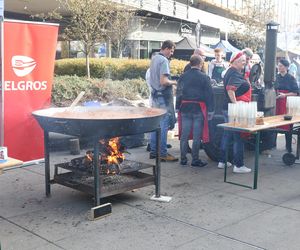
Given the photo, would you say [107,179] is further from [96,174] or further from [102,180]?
[96,174]

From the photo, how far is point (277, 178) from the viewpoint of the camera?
6.84m

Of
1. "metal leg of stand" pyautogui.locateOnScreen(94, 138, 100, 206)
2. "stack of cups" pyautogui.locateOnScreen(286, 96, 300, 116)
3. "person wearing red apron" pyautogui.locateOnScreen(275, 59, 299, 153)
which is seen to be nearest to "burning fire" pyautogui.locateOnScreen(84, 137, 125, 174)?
"metal leg of stand" pyautogui.locateOnScreen(94, 138, 100, 206)

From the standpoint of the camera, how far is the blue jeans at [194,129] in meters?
7.26

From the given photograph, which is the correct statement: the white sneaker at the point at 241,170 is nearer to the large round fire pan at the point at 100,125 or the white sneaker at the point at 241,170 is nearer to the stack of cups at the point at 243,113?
the stack of cups at the point at 243,113

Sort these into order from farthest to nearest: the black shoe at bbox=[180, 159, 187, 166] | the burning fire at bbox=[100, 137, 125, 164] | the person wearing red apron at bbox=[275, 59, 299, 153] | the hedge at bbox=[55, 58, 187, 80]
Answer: the hedge at bbox=[55, 58, 187, 80] < the person wearing red apron at bbox=[275, 59, 299, 153] < the black shoe at bbox=[180, 159, 187, 166] < the burning fire at bbox=[100, 137, 125, 164]

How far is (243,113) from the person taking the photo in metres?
6.15

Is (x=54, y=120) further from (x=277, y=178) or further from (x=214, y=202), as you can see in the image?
(x=277, y=178)

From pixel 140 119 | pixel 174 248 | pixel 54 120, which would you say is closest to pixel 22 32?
pixel 54 120

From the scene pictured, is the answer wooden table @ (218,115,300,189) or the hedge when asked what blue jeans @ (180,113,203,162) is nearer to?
wooden table @ (218,115,300,189)

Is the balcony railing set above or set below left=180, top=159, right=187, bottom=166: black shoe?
above

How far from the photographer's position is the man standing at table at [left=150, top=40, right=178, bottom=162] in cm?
755

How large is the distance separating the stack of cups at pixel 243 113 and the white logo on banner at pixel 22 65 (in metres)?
3.01

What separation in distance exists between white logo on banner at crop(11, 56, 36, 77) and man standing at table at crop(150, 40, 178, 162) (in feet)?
6.48

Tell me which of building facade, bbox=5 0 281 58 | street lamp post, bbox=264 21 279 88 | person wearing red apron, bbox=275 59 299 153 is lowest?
person wearing red apron, bbox=275 59 299 153
